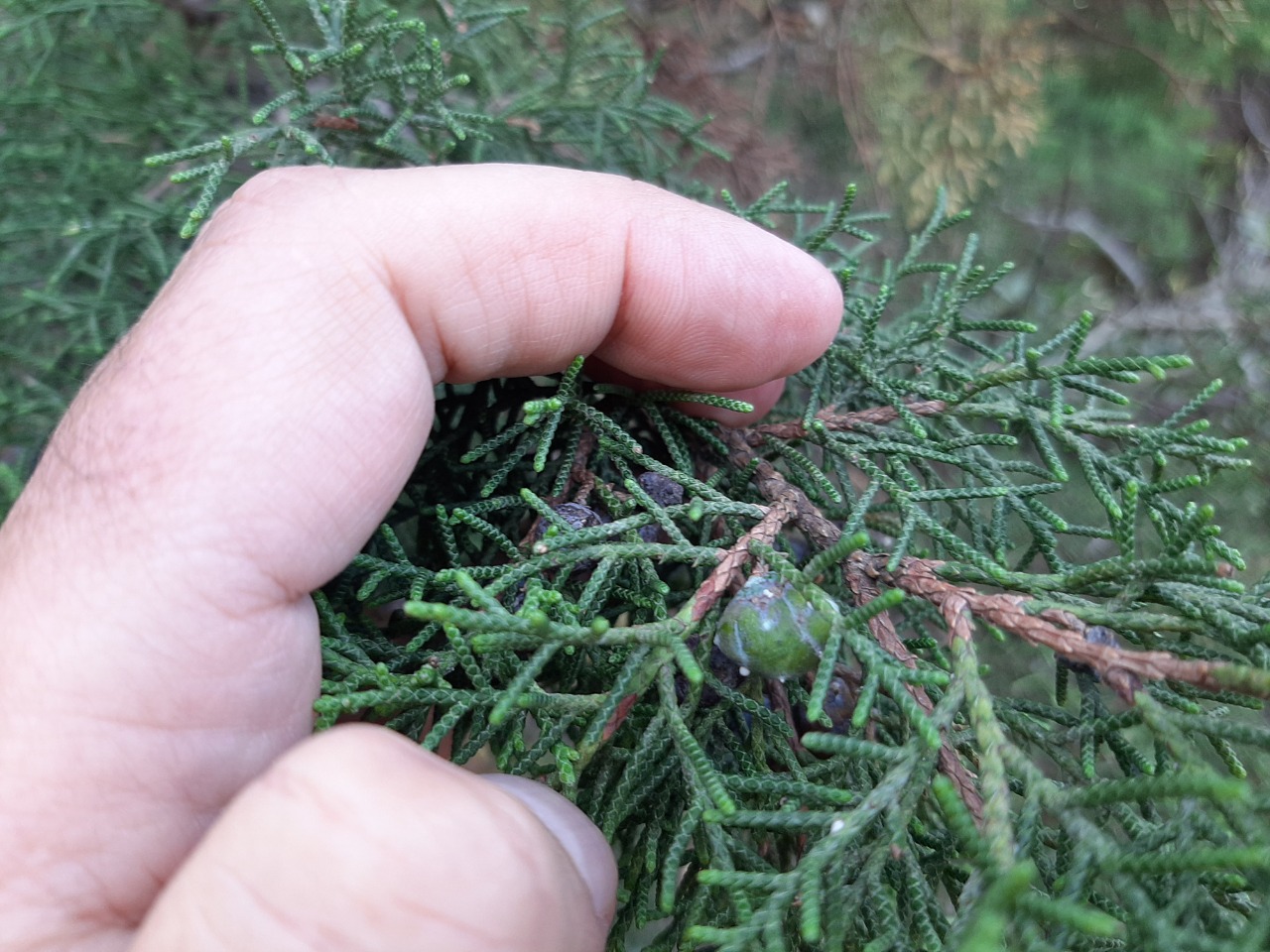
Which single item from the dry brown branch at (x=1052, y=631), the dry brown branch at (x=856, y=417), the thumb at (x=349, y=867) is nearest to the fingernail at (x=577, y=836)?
the thumb at (x=349, y=867)

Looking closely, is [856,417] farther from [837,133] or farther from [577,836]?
[837,133]

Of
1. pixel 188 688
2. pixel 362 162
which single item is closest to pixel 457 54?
pixel 362 162

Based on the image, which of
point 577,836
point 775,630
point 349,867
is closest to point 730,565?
point 775,630

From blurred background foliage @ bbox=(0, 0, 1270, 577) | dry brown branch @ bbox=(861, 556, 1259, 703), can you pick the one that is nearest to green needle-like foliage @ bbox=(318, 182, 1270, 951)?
dry brown branch @ bbox=(861, 556, 1259, 703)

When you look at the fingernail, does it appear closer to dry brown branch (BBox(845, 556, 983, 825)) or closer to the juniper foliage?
the juniper foliage

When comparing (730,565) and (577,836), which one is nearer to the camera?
(577,836)

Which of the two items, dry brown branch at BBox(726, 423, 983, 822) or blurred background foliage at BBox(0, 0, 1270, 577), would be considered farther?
blurred background foliage at BBox(0, 0, 1270, 577)
